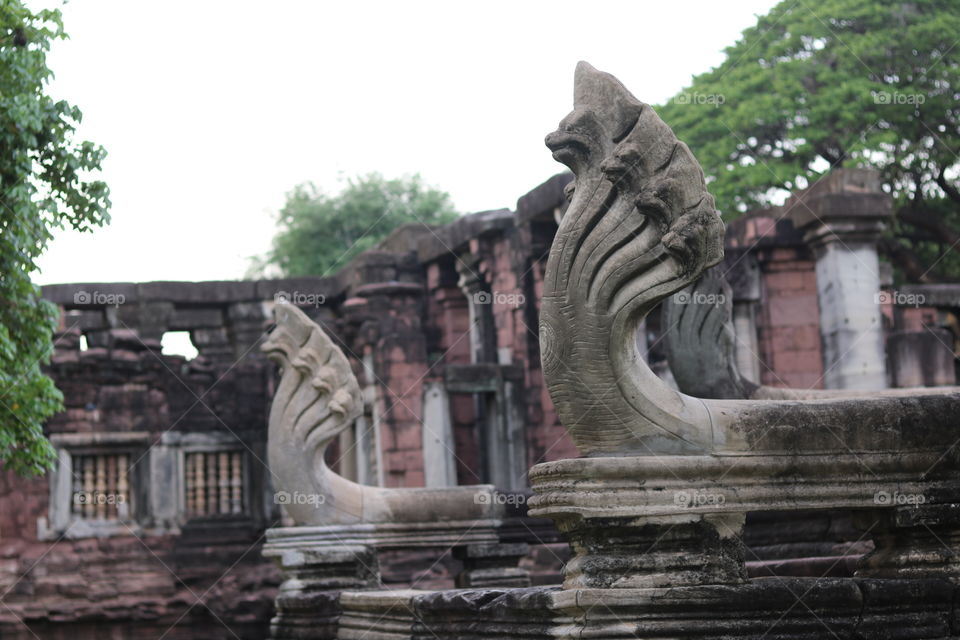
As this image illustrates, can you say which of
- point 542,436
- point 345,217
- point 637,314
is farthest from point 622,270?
point 345,217

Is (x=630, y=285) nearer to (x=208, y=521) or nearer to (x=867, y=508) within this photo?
(x=867, y=508)

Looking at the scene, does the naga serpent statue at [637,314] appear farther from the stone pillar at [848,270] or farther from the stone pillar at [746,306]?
the stone pillar at [746,306]

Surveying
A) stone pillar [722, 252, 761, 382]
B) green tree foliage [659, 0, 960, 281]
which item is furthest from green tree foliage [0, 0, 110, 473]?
green tree foliage [659, 0, 960, 281]

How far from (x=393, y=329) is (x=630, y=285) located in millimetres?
13491

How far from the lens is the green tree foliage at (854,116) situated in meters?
23.2

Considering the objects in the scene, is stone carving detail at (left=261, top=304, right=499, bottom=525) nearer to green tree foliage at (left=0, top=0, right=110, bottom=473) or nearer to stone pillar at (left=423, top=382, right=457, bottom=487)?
green tree foliage at (left=0, top=0, right=110, bottom=473)

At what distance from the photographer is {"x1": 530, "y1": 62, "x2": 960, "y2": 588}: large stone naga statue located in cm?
488

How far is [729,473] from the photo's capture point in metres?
4.98

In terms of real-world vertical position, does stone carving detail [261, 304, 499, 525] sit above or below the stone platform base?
above

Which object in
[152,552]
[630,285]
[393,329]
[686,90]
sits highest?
[686,90]

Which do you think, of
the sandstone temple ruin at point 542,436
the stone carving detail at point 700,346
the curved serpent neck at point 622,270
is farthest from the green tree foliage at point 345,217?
the curved serpent neck at point 622,270

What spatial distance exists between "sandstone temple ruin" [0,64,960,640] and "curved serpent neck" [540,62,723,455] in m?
0.01

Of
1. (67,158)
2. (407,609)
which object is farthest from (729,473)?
(67,158)

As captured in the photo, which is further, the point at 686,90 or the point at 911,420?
the point at 686,90
